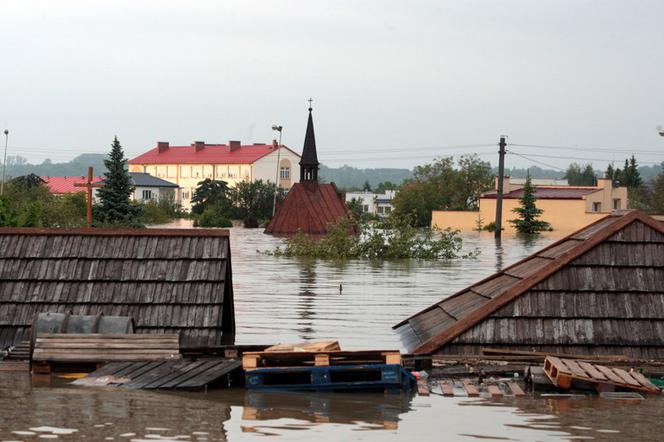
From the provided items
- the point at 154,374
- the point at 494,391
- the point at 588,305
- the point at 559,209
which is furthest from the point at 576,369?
the point at 559,209

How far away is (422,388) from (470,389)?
64cm

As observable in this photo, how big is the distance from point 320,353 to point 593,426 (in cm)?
392

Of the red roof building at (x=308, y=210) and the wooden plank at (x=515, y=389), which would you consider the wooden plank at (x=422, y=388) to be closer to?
the wooden plank at (x=515, y=389)

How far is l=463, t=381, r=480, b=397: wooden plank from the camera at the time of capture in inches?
656

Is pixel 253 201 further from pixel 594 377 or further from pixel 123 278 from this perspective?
pixel 594 377

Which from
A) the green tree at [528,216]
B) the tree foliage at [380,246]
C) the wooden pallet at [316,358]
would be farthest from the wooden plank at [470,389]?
the green tree at [528,216]

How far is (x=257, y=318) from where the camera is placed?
27359 millimetres

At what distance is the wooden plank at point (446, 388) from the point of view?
1670 centimetres

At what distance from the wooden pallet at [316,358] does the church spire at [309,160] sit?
79.1 m

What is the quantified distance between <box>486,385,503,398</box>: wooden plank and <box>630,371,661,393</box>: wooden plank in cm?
190

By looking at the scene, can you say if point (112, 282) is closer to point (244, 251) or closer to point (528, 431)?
point (528, 431)

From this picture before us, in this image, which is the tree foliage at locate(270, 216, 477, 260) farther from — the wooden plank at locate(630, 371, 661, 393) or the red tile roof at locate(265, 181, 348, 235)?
the wooden plank at locate(630, 371, 661, 393)

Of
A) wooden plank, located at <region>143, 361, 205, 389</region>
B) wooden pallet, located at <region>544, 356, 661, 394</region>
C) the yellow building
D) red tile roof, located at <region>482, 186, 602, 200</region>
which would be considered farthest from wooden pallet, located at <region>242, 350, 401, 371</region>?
red tile roof, located at <region>482, 186, 602, 200</region>

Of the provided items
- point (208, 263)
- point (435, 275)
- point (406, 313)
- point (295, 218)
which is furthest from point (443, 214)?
point (208, 263)
